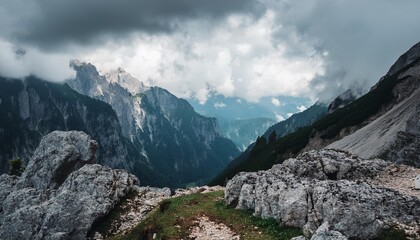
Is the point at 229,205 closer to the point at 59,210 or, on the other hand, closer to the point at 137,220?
the point at 137,220

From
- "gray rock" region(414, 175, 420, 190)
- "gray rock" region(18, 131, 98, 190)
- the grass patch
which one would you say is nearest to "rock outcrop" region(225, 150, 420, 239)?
"gray rock" region(414, 175, 420, 190)

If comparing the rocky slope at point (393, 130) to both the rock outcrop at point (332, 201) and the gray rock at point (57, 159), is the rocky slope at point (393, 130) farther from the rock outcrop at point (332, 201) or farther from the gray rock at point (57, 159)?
the gray rock at point (57, 159)

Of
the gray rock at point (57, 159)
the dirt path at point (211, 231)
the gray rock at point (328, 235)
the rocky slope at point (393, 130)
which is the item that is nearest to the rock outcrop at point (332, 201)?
the gray rock at point (328, 235)

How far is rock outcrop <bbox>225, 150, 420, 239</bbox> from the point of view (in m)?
28.6

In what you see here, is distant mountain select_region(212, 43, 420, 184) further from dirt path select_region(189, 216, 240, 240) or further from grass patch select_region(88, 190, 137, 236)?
grass patch select_region(88, 190, 137, 236)

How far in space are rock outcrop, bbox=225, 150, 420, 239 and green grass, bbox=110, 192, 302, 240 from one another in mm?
1151

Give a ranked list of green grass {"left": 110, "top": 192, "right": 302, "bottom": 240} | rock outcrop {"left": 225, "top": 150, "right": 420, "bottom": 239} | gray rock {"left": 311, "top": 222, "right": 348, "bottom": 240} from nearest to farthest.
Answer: gray rock {"left": 311, "top": 222, "right": 348, "bottom": 240} < rock outcrop {"left": 225, "top": 150, "right": 420, "bottom": 239} < green grass {"left": 110, "top": 192, "right": 302, "bottom": 240}

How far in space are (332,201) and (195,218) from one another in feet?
45.1

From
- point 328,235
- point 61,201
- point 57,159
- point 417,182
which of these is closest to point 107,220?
point 61,201

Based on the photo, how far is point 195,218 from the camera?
38281 mm

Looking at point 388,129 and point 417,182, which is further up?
point 388,129

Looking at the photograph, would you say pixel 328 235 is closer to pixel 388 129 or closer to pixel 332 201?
pixel 332 201

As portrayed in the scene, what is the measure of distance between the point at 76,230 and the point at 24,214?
8.52 meters

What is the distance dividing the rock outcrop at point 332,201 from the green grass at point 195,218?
3.78ft
